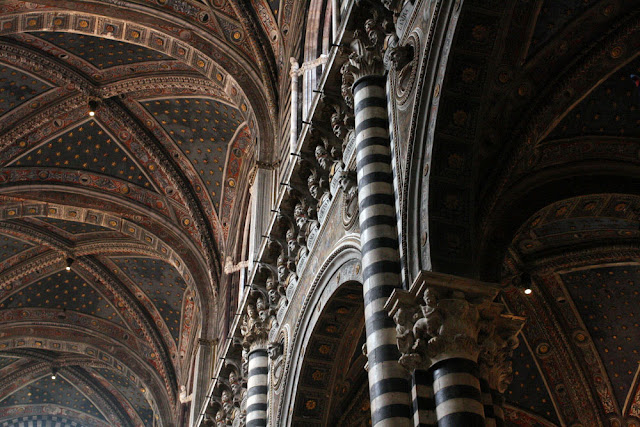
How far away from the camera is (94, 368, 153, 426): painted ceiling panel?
25.5 m

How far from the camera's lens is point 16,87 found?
17.9m

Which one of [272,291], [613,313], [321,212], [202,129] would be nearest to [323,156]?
[321,212]

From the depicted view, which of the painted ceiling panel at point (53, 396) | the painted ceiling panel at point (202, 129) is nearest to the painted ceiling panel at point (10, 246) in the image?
the painted ceiling panel at point (202, 129)

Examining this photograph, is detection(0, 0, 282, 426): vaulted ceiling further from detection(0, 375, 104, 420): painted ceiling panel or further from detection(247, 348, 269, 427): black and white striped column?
detection(247, 348, 269, 427): black and white striped column

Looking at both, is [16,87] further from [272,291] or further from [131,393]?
[131,393]

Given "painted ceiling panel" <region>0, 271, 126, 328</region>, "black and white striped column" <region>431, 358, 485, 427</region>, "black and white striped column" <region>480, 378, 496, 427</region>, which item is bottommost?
"black and white striped column" <region>431, 358, 485, 427</region>

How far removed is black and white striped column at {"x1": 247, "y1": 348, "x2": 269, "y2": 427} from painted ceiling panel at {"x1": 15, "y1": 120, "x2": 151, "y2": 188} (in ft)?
29.4

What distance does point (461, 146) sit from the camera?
727 centimetres

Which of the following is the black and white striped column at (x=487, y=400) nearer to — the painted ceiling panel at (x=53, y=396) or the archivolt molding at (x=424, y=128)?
the archivolt molding at (x=424, y=128)

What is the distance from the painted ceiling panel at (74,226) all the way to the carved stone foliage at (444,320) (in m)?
15.8

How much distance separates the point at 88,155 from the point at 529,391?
38.1 ft

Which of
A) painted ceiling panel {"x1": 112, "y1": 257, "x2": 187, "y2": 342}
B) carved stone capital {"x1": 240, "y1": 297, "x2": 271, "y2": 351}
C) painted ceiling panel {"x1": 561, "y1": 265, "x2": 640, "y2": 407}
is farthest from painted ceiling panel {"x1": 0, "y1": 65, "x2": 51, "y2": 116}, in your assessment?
painted ceiling panel {"x1": 561, "y1": 265, "x2": 640, "y2": 407}

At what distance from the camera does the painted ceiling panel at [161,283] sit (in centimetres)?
2159

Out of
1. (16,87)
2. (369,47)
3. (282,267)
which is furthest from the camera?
(16,87)
